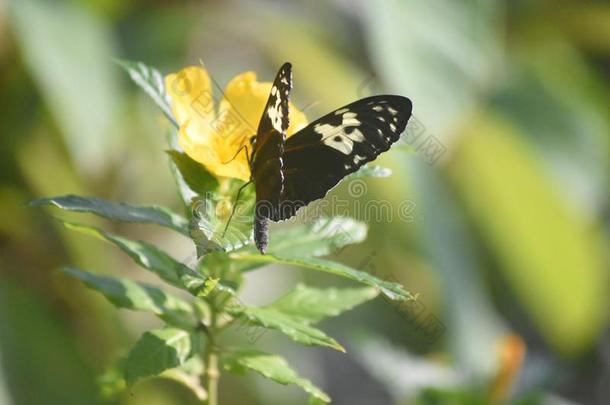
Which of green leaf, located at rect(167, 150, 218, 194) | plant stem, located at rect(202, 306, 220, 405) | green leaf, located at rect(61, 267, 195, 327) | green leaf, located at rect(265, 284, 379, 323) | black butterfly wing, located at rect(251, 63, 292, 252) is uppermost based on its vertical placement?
black butterfly wing, located at rect(251, 63, 292, 252)

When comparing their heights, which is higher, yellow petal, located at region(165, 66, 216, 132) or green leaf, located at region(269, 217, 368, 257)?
yellow petal, located at region(165, 66, 216, 132)

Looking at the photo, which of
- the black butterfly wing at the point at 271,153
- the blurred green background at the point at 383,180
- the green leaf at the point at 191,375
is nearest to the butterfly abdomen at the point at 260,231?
the black butterfly wing at the point at 271,153

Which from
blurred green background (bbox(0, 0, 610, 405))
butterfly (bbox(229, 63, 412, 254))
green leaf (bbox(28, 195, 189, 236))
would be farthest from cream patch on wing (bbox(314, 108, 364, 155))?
blurred green background (bbox(0, 0, 610, 405))

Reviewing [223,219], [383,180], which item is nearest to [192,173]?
[223,219]

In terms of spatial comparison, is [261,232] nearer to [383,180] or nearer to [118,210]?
[118,210]

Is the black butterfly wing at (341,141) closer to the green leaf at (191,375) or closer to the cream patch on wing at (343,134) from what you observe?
the cream patch on wing at (343,134)

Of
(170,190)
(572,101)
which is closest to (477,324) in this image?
(170,190)

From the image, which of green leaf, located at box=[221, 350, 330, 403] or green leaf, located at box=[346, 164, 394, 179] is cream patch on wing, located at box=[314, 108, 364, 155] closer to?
green leaf, located at box=[346, 164, 394, 179]
